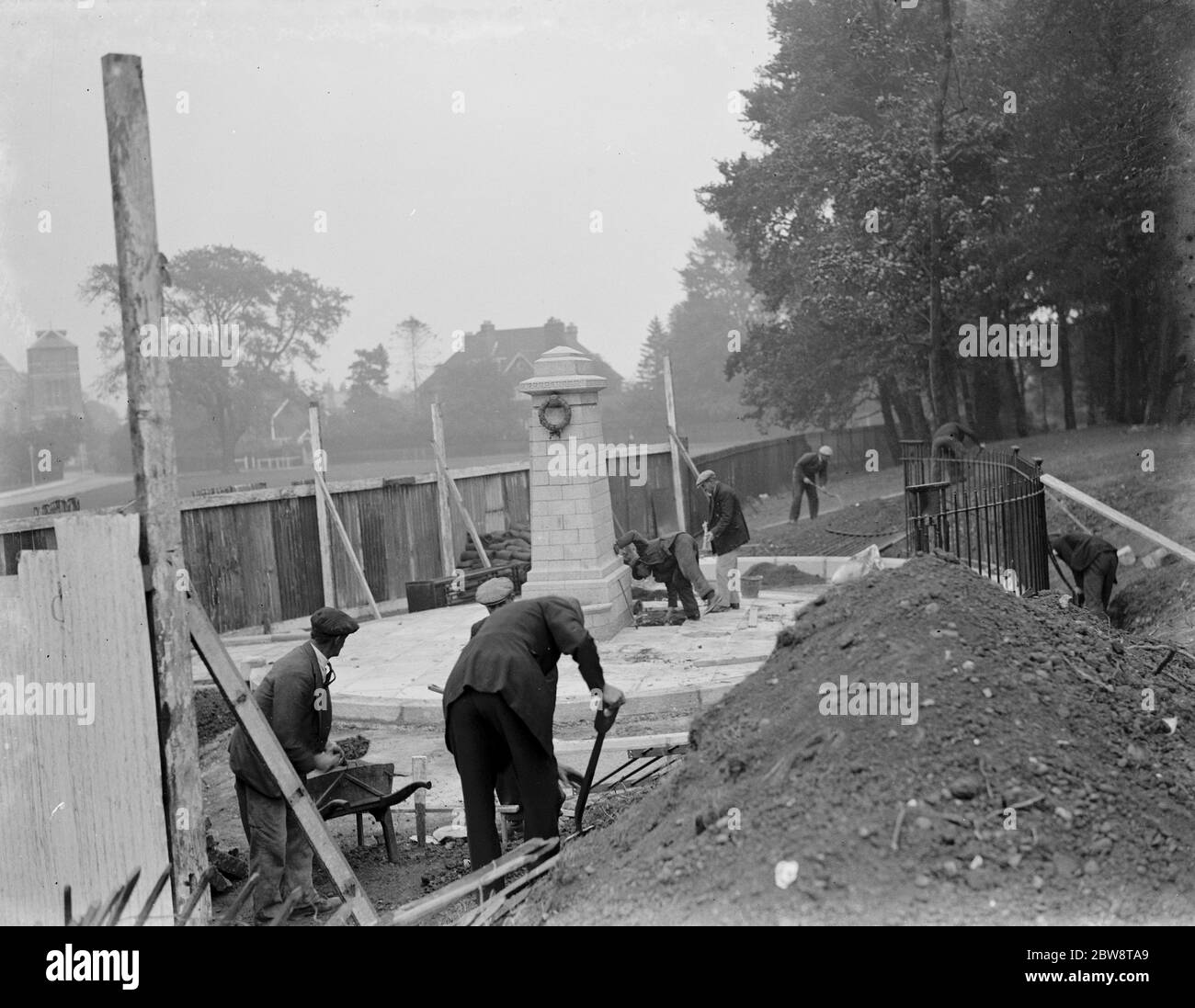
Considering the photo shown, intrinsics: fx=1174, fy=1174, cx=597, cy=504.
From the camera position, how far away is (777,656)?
6.29 meters

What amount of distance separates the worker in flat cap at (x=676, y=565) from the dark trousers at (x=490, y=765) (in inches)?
309

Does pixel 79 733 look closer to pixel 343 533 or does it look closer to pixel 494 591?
pixel 494 591

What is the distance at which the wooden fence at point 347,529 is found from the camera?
50.6ft

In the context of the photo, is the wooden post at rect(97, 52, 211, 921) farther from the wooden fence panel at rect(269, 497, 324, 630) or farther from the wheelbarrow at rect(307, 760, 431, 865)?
the wooden fence panel at rect(269, 497, 324, 630)

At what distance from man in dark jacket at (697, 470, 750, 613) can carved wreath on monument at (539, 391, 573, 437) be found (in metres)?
2.08

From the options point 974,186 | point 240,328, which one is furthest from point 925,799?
point 240,328

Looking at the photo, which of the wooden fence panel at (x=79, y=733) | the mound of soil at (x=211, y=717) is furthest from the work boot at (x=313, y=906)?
the mound of soil at (x=211, y=717)

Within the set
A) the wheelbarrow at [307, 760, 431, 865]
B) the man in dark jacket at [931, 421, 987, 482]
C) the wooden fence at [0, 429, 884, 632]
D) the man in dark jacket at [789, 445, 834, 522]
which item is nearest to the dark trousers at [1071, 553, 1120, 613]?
the man in dark jacket at [931, 421, 987, 482]

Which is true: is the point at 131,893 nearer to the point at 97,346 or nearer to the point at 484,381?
the point at 97,346

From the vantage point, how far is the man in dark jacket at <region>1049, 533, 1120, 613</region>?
11281 mm

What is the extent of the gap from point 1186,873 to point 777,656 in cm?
237

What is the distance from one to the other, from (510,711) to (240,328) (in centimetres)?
4178

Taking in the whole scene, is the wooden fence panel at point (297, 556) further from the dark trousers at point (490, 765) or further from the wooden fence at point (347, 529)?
the dark trousers at point (490, 765)

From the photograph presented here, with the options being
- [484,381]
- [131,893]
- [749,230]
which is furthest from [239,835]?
[484,381]
